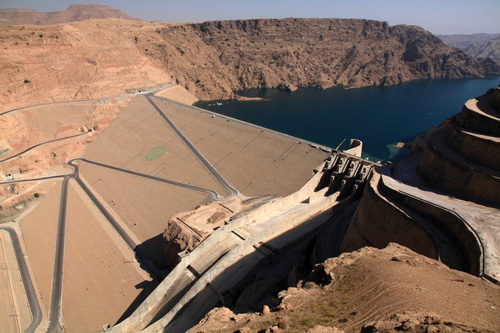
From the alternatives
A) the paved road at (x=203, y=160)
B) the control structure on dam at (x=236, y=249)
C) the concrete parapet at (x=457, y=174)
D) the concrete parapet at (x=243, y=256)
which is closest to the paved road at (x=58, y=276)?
the control structure on dam at (x=236, y=249)

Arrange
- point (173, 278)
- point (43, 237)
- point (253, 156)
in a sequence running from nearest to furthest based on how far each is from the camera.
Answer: point (173, 278)
point (43, 237)
point (253, 156)

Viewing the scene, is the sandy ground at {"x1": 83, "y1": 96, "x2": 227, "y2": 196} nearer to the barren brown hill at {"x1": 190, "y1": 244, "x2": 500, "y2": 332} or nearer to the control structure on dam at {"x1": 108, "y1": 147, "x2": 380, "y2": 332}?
the control structure on dam at {"x1": 108, "y1": 147, "x2": 380, "y2": 332}

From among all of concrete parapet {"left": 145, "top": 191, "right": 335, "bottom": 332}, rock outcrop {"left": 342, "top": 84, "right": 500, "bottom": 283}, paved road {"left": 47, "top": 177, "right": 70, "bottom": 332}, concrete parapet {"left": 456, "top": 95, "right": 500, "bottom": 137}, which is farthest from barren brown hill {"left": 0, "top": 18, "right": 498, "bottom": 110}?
concrete parapet {"left": 456, "top": 95, "right": 500, "bottom": 137}

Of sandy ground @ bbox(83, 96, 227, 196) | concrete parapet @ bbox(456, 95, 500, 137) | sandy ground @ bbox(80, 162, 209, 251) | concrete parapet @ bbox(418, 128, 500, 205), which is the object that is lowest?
sandy ground @ bbox(80, 162, 209, 251)

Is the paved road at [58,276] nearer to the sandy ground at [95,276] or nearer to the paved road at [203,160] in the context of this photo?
the sandy ground at [95,276]

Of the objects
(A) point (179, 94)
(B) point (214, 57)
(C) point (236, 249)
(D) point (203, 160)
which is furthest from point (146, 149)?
(B) point (214, 57)

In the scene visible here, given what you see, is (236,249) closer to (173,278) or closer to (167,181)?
(173,278)
